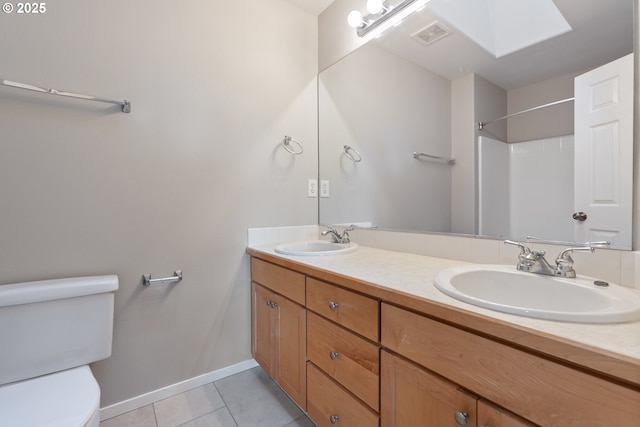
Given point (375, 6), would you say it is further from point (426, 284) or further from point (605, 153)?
point (426, 284)

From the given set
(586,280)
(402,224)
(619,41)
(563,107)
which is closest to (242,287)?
(402,224)

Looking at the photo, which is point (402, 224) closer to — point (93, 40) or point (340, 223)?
point (340, 223)

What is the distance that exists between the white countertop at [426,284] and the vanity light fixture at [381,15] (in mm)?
1306

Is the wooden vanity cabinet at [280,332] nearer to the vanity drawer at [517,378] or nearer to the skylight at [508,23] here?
the vanity drawer at [517,378]

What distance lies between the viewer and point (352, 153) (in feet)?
6.17

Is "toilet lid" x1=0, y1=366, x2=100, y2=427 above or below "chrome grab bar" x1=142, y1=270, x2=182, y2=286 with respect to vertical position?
below

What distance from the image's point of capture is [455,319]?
26.2 inches

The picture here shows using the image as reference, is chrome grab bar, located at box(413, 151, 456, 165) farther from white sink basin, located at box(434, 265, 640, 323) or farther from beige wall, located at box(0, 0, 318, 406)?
beige wall, located at box(0, 0, 318, 406)

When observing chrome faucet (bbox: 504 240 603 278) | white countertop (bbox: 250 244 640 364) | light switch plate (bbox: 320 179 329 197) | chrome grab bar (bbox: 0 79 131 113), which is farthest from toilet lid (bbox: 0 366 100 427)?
light switch plate (bbox: 320 179 329 197)

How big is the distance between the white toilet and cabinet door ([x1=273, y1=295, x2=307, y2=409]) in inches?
28.0

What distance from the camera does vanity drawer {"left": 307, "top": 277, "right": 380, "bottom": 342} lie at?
0.89 meters

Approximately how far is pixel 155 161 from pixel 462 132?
1510 millimetres

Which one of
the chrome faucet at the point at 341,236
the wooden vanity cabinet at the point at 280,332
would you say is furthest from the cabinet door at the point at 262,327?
the chrome faucet at the point at 341,236

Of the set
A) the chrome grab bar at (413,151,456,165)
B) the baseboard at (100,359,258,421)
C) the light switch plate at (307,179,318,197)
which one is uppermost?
the chrome grab bar at (413,151,456,165)
